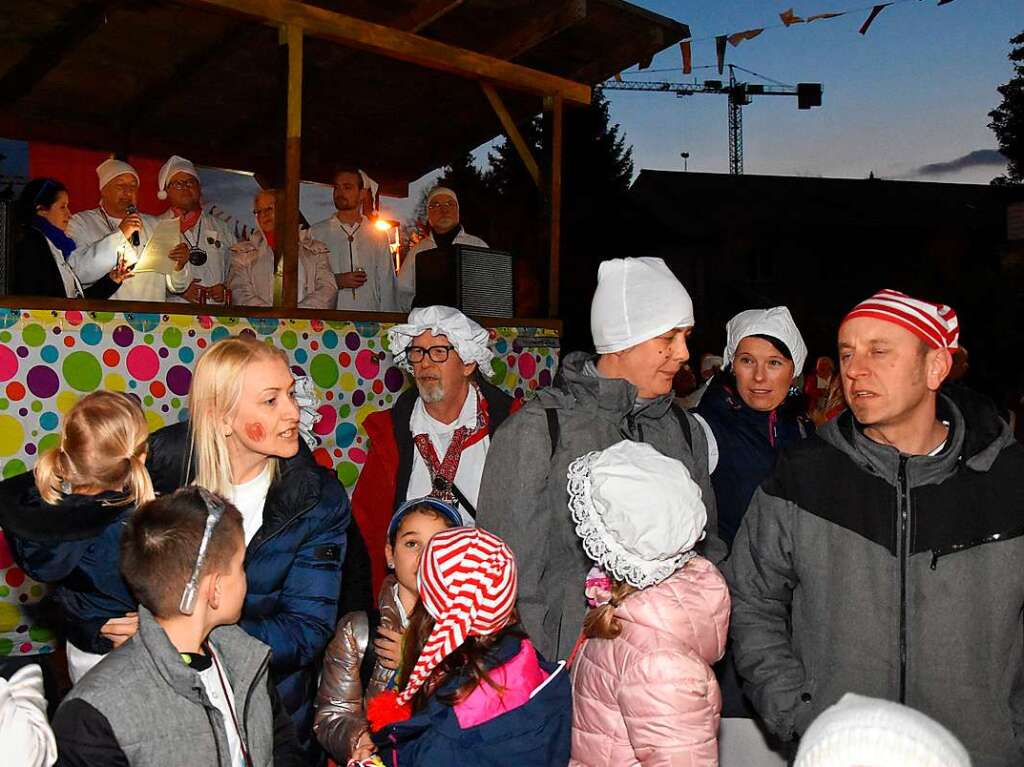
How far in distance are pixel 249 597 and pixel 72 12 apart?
19.7 feet

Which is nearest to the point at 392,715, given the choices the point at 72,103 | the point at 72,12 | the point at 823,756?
the point at 823,756

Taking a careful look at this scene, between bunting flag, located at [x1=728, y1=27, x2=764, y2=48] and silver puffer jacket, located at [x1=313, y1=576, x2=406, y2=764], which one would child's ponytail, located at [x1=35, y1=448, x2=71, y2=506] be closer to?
silver puffer jacket, located at [x1=313, y1=576, x2=406, y2=764]

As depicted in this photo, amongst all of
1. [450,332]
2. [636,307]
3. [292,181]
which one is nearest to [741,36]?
[292,181]

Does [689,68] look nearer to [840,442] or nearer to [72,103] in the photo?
[72,103]

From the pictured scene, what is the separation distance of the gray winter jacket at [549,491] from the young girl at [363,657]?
27 cm

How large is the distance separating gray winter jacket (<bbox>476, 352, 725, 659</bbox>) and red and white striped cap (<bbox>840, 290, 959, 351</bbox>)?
791 mm

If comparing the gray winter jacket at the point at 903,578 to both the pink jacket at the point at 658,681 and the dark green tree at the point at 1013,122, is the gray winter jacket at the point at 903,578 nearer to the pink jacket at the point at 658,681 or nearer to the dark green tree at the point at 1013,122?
the pink jacket at the point at 658,681

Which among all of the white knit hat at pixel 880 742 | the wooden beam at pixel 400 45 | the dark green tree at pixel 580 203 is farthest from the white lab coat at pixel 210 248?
the dark green tree at pixel 580 203

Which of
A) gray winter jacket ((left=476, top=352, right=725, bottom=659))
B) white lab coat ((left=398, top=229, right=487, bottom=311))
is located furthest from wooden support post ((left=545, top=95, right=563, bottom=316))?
gray winter jacket ((left=476, top=352, right=725, bottom=659))

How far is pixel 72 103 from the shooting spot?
9.06 metres

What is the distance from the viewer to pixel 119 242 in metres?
5.47

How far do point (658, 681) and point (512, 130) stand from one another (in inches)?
229

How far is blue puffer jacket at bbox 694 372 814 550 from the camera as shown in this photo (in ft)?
12.2

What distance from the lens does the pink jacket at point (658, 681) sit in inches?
82.4
